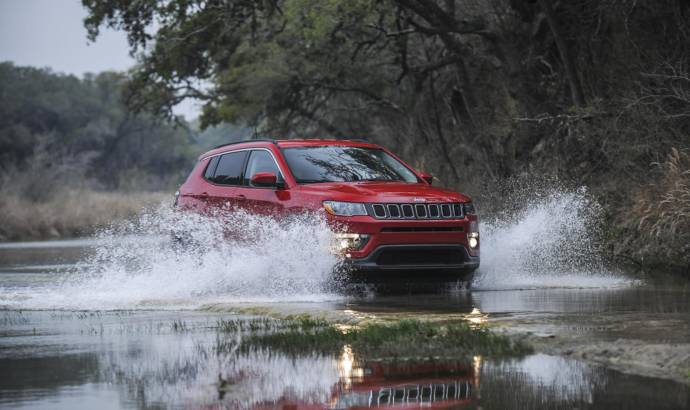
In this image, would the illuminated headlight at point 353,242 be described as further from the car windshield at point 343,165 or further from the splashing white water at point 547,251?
the splashing white water at point 547,251

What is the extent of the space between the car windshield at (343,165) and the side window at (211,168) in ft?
5.25

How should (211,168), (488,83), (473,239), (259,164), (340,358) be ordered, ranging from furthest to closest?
1. (488,83)
2. (211,168)
3. (259,164)
4. (473,239)
5. (340,358)

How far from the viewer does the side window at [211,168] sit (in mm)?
16578

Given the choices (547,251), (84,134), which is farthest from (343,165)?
(84,134)

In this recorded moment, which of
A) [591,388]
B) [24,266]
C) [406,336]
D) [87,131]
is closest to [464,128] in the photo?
[24,266]

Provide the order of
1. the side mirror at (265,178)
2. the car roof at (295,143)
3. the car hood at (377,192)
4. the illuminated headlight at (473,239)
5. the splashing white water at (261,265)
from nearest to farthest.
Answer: the car hood at (377,192) < the splashing white water at (261,265) < the illuminated headlight at (473,239) < the side mirror at (265,178) < the car roof at (295,143)

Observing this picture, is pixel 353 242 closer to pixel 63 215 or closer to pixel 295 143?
pixel 295 143

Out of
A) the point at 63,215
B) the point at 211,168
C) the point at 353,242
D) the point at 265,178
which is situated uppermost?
the point at 63,215

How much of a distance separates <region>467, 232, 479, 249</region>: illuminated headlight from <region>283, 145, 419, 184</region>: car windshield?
4.45 feet

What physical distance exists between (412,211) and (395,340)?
442 centimetres

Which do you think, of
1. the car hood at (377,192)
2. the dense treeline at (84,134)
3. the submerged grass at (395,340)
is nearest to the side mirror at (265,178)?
the car hood at (377,192)

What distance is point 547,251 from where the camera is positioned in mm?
17500

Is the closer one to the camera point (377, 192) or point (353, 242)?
point (353, 242)

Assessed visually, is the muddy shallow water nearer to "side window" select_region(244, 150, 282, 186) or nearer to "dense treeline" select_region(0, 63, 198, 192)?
"side window" select_region(244, 150, 282, 186)
